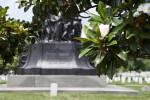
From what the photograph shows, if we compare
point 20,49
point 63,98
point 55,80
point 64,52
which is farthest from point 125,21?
point 64,52

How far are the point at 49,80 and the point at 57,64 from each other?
1.17 m

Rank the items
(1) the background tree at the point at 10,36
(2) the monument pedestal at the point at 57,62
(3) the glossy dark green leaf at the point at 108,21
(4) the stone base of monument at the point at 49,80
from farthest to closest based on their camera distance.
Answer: (2) the monument pedestal at the point at 57,62, (4) the stone base of monument at the point at 49,80, (1) the background tree at the point at 10,36, (3) the glossy dark green leaf at the point at 108,21

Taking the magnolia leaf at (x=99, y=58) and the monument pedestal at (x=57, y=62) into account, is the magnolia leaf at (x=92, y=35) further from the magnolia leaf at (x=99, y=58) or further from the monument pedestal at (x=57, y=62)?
the monument pedestal at (x=57, y=62)

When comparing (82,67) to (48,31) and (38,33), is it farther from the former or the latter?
(38,33)

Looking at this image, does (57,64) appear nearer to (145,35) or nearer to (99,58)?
(99,58)

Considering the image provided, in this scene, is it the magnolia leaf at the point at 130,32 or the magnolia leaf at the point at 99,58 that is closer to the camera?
the magnolia leaf at the point at 130,32

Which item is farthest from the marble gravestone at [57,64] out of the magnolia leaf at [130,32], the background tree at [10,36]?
the magnolia leaf at [130,32]

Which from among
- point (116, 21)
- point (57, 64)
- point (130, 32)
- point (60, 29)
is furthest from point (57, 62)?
point (130, 32)

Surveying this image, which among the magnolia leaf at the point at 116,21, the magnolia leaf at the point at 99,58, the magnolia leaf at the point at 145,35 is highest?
the magnolia leaf at the point at 116,21

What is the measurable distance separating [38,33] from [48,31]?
384 inches

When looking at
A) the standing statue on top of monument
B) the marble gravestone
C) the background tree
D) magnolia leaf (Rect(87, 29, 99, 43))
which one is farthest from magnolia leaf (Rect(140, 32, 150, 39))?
the standing statue on top of monument

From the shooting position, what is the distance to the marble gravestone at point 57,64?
12922 millimetres

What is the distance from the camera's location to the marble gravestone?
42.4 ft

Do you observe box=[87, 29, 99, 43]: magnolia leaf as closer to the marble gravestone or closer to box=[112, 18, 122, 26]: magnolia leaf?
box=[112, 18, 122, 26]: magnolia leaf
